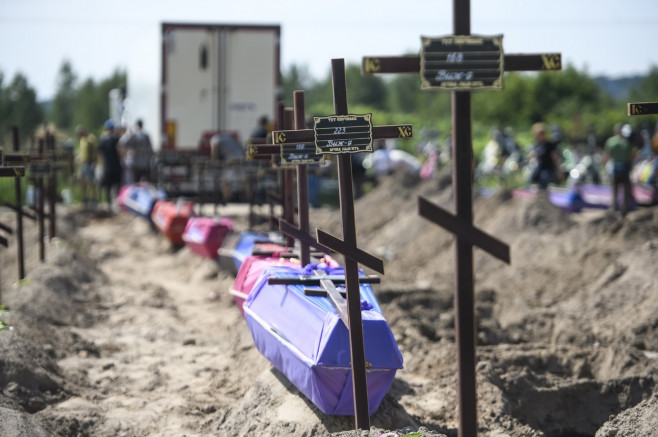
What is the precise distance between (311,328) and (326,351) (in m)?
0.40

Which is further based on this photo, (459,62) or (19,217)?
(19,217)

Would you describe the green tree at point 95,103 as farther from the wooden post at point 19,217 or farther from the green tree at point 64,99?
the wooden post at point 19,217

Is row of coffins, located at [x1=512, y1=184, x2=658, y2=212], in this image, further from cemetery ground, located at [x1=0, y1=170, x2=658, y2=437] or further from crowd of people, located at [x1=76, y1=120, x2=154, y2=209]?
crowd of people, located at [x1=76, y1=120, x2=154, y2=209]

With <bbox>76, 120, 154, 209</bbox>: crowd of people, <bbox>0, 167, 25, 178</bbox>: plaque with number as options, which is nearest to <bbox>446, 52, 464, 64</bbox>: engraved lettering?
<bbox>0, 167, 25, 178</bbox>: plaque with number

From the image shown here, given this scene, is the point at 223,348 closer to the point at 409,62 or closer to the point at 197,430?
the point at 197,430

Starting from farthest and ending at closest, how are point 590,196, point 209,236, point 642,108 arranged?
point 590,196 → point 209,236 → point 642,108

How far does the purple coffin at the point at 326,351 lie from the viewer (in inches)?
255

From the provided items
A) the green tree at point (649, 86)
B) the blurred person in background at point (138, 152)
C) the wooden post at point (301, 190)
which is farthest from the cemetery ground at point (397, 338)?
the green tree at point (649, 86)

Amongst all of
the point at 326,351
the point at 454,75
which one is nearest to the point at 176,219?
the point at 326,351

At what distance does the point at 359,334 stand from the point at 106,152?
1557cm

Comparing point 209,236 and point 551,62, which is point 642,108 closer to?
point 551,62

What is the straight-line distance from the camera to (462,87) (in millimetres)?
5109

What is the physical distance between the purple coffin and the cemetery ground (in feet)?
0.72

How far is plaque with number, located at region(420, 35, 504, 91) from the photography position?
16.8 ft
